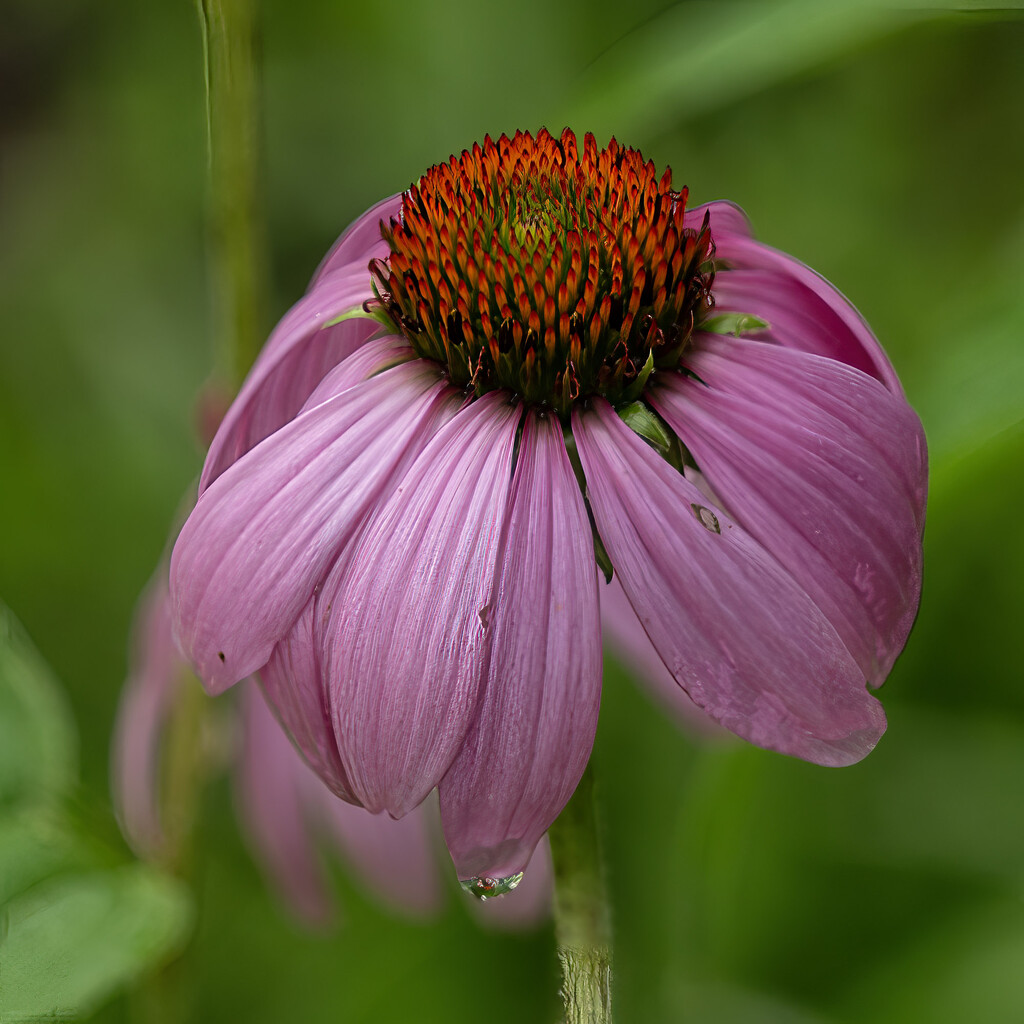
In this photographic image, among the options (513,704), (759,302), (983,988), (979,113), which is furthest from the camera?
(979,113)

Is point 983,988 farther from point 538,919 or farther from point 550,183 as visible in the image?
point 550,183

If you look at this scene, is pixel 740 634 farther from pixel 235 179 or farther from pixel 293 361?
pixel 235 179

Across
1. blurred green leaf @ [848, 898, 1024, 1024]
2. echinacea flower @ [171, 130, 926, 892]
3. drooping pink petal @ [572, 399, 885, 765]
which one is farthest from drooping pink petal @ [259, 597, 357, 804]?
blurred green leaf @ [848, 898, 1024, 1024]

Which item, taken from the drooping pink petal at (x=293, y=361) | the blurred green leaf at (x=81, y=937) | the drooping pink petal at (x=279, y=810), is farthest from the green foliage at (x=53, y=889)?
the drooping pink petal at (x=293, y=361)

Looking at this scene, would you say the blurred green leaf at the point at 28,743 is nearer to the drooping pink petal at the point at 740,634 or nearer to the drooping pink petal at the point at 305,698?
the drooping pink petal at the point at 305,698

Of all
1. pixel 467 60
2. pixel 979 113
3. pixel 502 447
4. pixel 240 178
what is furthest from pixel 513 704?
pixel 467 60

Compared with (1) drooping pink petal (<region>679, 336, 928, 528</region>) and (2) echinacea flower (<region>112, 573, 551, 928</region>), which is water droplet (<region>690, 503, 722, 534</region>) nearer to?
(1) drooping pink petal (<region>679, 336, 928, 528</region>)
